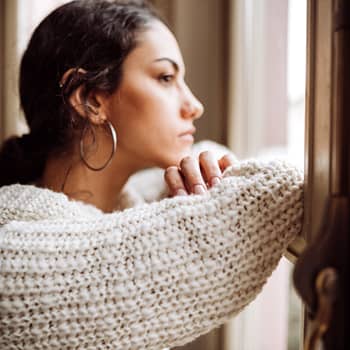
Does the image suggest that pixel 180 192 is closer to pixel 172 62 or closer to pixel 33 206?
pixel 33 206

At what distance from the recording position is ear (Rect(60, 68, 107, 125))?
1105 millimetres

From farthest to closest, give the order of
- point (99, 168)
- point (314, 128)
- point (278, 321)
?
point (278, 321), point (99, 168), point (314, 128)

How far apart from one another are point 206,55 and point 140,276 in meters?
1.20

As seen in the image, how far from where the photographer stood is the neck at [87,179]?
1184 millimetres

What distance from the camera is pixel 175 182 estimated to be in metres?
0.96

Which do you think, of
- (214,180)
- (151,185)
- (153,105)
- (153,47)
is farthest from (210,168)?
(151,185)

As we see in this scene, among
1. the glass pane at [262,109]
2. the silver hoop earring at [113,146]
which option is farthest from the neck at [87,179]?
the glass pane at [262,109]

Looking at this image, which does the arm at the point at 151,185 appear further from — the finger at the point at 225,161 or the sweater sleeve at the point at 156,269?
the sweater sleeve at the point at 156,269

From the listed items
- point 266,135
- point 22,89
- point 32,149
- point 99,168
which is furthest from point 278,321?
point 22,89

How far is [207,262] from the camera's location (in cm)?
74

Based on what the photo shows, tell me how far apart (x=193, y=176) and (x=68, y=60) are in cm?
41

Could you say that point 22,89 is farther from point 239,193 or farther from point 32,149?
point 239,193

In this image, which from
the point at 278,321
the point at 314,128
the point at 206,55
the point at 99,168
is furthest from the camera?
the point at 206,55

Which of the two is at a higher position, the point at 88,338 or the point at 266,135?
the point at 266,135
